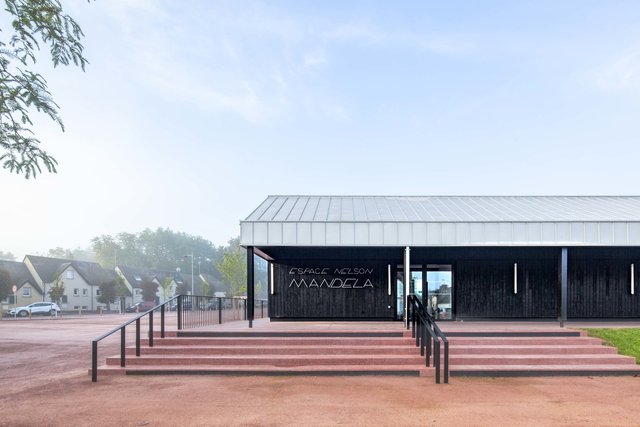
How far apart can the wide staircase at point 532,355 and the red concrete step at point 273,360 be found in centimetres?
122

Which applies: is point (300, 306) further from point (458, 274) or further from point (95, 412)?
point (95, 412)

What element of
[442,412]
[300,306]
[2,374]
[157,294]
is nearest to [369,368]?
[442,412]

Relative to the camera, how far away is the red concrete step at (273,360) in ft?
38.2

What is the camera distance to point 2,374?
12.6 meters

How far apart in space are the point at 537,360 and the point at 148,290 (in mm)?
72084

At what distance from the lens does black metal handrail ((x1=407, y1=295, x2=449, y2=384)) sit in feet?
34.0

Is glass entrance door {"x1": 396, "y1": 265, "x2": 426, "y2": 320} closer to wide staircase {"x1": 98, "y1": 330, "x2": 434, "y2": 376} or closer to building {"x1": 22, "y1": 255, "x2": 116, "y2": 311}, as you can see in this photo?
wide staircase {"x1": 98, "y1": 330, "x2": 434, "y2": 376}

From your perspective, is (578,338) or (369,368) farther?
(578,338)

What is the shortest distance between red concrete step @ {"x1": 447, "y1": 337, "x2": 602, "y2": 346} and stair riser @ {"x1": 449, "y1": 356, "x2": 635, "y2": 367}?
917 mm

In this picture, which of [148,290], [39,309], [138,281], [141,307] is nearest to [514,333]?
[39,309]

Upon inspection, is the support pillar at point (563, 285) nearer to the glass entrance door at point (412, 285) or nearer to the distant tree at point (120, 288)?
A: the glass entrance door at point (412, 285)

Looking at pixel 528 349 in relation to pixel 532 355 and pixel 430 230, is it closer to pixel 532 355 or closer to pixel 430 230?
pixel 532 355

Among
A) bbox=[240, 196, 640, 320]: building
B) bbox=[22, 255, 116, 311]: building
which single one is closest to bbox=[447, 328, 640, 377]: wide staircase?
bbox=[240, 196, 640, 320]: building

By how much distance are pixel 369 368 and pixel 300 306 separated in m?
6.81
